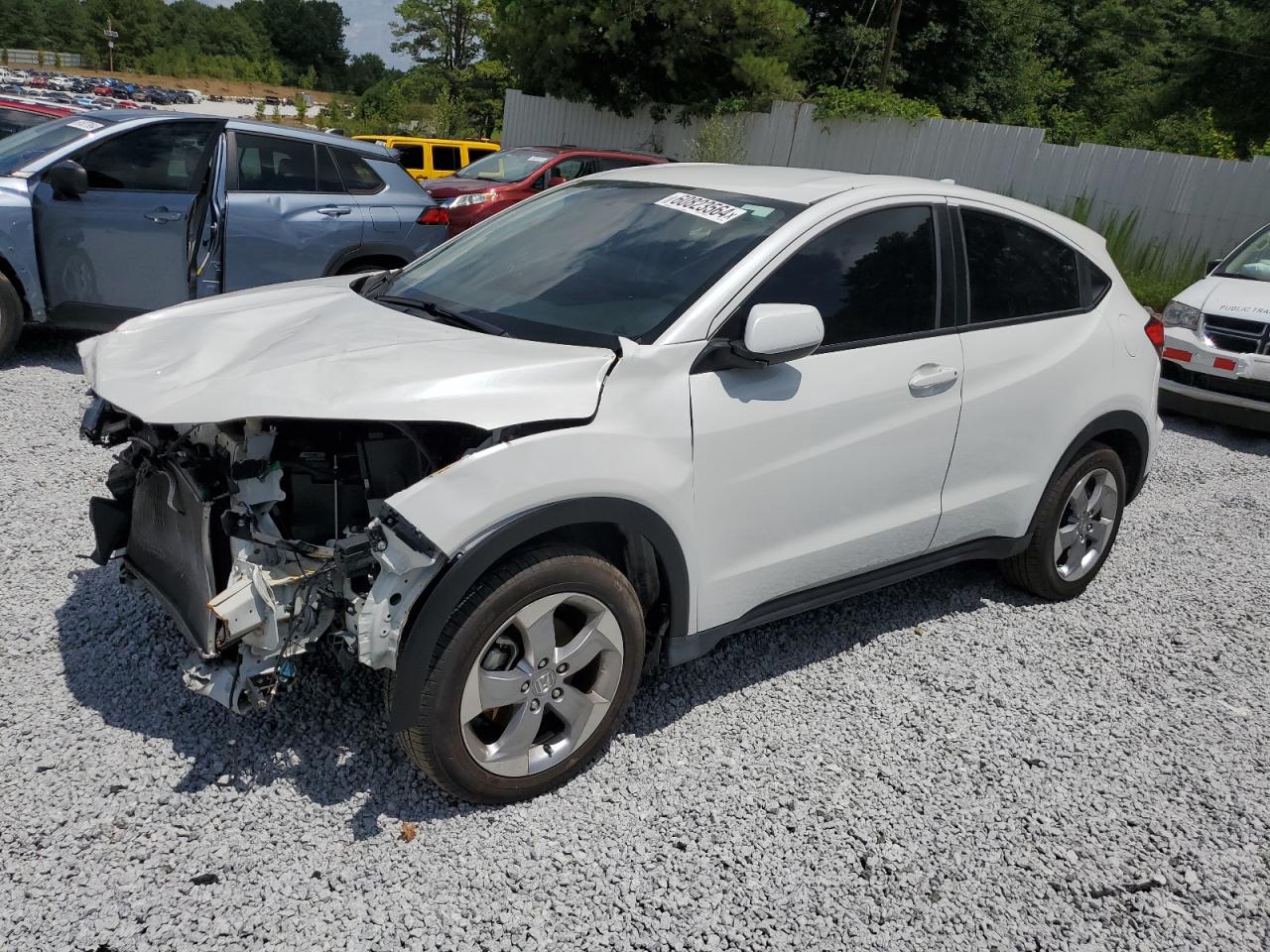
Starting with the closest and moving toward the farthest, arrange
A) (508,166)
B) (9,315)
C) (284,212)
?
(9,315) → (284,212) → (508,166)

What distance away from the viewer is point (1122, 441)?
14.6ft

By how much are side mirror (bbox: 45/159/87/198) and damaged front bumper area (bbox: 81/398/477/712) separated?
371 cm

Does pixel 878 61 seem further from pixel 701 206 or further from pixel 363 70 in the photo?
pixel 363 70

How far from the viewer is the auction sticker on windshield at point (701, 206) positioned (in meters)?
3.36

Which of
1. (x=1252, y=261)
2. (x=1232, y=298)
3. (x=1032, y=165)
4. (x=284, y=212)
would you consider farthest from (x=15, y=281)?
(x=1032, y=165)

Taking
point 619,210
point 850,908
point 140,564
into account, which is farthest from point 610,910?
point 619,210

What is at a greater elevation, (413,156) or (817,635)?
(413,156)

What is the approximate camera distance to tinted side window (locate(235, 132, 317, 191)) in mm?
6746

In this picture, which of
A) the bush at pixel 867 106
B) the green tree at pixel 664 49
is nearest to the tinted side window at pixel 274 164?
the bush at pixel 867 106

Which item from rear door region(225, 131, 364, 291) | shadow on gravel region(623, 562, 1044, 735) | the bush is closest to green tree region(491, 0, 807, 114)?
the bush

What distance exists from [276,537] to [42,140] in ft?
18.1

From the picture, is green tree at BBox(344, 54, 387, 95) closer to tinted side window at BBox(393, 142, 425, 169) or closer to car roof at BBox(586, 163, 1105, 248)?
tinted side window at BBox(393, 142, 425, 169)

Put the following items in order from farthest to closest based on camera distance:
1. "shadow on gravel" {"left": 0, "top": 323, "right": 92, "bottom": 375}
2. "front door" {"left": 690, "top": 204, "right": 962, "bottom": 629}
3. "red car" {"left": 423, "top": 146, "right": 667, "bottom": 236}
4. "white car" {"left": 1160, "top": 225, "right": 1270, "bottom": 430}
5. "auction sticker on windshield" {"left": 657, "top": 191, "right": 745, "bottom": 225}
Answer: "red car" {"left": 423, "top": 146, "right": 667, "bottom": 236} → "white car" {"left": 1160, "top": 225, "right": 1270, "bottom": 430} → "shadow on gravel" {"left": 0, "top": 323, "right": 92, "bottom": 375} → "auction sticker on windshield" {"left": 657, "top": 191, "right": 745, "bottom": 225} → "front door" {"left": 690, "top": 204, "right": 962, "bottom": 629}

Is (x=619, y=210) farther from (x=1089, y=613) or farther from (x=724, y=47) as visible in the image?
(x=724, y=47)
